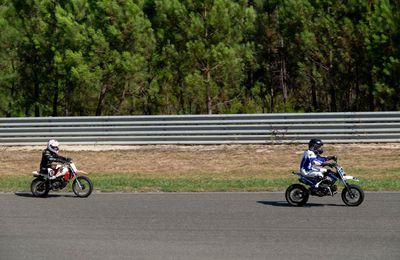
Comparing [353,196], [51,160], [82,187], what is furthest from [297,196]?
[51,160]

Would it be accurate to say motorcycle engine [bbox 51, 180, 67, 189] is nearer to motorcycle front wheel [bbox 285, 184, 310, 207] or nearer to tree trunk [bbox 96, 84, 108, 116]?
motorcycle front wheel [bbox 285, 184, 310, 207]

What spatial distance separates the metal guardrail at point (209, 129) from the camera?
23562mm

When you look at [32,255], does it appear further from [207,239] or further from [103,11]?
[103,11]

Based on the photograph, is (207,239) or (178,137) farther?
(178,137)

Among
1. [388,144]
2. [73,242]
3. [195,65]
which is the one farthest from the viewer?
[195,65]

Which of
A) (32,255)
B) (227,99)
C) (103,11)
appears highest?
(103,11)

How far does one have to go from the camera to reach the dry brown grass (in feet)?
69.7

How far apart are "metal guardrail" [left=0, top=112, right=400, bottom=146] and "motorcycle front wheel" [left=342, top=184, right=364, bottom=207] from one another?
9.76 metres

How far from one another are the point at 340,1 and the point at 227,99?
6079 mm

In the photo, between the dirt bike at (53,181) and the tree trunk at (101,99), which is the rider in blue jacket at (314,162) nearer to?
the dirt bike at (53,181)

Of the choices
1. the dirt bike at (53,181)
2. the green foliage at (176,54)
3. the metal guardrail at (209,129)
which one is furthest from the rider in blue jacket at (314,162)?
the green foliage at (176,54)

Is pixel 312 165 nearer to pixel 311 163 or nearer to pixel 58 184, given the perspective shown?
pixel 311 163

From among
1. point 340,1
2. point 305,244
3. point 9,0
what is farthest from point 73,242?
point 9,0

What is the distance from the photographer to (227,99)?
1188 inches
